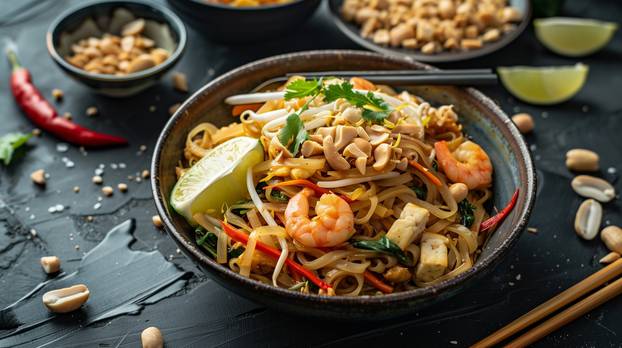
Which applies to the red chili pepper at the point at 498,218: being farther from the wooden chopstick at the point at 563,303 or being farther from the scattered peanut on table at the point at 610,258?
the scattered peanut on table at the point at 610,258

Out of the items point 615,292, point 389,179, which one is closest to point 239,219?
point 389,179

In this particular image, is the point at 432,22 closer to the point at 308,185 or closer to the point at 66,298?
the point at 308,185

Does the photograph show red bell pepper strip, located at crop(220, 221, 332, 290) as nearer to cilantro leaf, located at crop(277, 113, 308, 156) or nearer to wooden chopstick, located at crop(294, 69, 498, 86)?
cilantro leaf, located at crop(277, 113, 308, 156)

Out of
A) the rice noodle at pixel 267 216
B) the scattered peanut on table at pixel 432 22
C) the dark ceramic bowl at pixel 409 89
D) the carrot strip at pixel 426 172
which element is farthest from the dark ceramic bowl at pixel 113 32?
the carrot strip at pixel 426 172

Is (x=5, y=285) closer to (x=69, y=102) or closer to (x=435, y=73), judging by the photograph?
(x=69, y=102)

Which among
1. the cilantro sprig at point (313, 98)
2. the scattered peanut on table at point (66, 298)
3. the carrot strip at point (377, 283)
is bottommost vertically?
the scattered peanut on table at point (66, 298)
